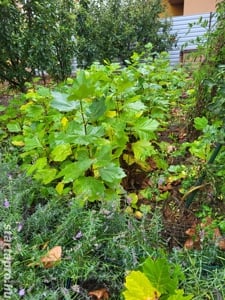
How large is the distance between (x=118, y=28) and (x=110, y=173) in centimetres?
561

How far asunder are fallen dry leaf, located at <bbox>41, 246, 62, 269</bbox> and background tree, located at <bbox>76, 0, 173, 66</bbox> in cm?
458

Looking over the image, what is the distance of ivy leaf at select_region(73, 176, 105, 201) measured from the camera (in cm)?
117

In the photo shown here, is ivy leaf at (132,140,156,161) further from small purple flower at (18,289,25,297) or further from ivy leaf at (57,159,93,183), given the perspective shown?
small purple flower at (18,289,25,297)

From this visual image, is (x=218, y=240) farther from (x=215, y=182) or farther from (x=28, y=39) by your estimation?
(x=28, y=39)

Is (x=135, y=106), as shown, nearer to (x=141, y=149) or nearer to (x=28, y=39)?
(x=141, y=149)

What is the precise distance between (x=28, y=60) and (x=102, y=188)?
2.25 metres

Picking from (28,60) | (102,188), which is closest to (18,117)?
(28,60)

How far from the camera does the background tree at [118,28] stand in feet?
18.1

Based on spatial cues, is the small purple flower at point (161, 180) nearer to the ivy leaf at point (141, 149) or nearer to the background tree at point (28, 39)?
the ivy leaf at point (141, 149)

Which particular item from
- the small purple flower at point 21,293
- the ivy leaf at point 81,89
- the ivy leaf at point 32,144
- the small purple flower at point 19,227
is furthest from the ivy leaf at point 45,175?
the small purple flower at point 21,293

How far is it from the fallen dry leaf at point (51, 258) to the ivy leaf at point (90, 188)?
0.81 feet

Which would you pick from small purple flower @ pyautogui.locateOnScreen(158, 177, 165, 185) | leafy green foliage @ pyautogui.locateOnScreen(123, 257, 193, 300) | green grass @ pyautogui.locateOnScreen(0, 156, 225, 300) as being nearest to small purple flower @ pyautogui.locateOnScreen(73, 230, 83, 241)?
green grass @ pyautogui.locateOnScreen(0, 156, 225, 300)

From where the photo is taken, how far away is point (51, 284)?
0.95 meters

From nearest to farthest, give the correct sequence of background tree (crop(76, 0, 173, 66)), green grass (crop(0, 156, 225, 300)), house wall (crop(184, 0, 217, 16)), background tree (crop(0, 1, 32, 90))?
green grass (crop(0, 156, 225, 300))
background tree (crop(0, 1, 32, 90))
background tree (crop(76, 0, 173, 66))
house wall (crop(184, 0, 217, 16))
